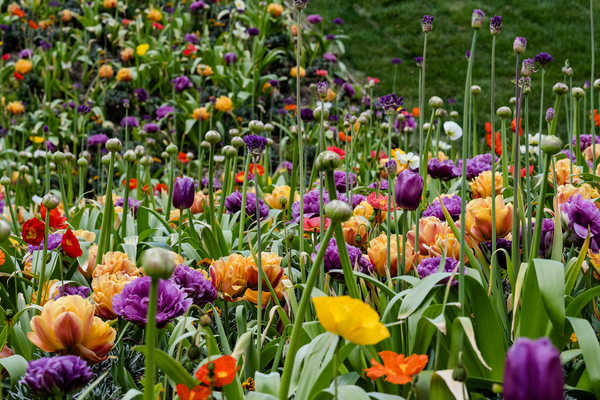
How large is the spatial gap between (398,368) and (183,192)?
0.74 metres

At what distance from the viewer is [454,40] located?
20.7 feet

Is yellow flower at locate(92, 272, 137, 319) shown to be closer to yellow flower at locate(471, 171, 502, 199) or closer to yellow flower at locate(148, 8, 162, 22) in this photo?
yellow flower at locate(471, 171, 502, 199)

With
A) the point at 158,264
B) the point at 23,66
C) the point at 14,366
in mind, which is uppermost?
the point at 23,66

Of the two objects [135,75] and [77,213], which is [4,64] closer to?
[135,75]

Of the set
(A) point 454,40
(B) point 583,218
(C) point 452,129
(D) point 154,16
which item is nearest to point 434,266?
(B) point 583,218

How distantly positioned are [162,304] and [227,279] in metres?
0.25

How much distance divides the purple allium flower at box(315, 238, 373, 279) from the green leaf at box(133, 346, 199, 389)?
0.37 metres

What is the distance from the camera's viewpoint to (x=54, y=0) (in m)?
5.17

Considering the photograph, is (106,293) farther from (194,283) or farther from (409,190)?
(409,190)

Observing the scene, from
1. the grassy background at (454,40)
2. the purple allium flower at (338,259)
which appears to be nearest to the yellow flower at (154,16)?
the grassy background at (454,40)

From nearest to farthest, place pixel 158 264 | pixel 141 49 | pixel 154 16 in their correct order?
pixel 158 264, pixel 141 49, pixel 154 16

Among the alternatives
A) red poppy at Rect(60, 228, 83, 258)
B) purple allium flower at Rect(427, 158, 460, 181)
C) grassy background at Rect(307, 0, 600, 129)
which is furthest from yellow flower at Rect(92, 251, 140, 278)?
grassy background at Rect(307, 0, 600, 129)

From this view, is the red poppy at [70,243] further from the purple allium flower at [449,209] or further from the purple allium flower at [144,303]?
the purple allium flower at [449,209]

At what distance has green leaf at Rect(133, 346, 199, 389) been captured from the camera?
0.72 m
